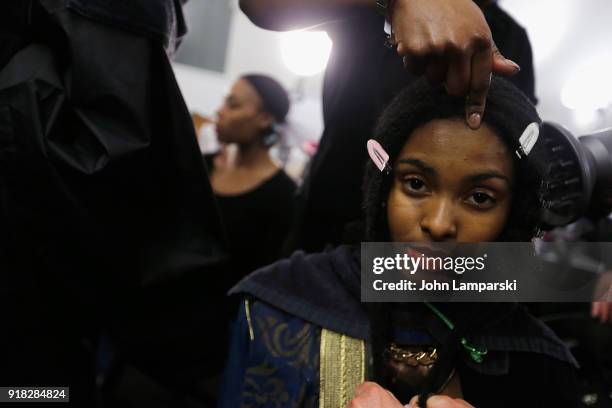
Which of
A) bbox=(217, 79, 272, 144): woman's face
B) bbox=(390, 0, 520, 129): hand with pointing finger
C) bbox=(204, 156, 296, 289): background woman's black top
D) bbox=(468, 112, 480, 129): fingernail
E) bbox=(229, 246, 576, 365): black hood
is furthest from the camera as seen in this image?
bbox=(217, 79, 272, 144): woman's face

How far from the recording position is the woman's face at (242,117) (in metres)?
2.08

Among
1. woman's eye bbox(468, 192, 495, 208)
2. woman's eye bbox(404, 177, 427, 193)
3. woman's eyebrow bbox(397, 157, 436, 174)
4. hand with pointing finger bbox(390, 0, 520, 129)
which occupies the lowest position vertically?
woman's eye bbox(468, 192, 495, 208)

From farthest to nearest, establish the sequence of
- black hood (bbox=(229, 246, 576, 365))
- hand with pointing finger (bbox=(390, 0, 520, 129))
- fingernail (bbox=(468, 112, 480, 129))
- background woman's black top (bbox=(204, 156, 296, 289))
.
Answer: background woman's black top (bbox=(204, 156, 296, 289))
black hood (bbox=(229, 246, 576, 365))
fingernail (bbox=(468, 112, 480, 129))
hand with pointing finger (bbox=(390, 0, 520, 129))

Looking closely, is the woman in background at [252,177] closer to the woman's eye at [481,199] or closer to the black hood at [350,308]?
the black hood at [350,308]

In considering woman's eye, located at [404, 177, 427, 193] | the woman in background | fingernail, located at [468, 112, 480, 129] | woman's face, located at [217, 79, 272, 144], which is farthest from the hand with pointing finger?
woman's face, located at [217, 79, 272, 144]

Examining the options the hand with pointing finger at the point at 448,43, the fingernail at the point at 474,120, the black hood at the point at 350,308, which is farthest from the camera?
the black hood at the point at 350,308

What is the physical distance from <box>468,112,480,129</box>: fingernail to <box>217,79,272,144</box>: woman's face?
146 centimetres

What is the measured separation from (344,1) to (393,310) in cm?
50

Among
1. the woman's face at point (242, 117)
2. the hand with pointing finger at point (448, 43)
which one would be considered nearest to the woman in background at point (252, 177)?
the woman's face at point (242, 117)

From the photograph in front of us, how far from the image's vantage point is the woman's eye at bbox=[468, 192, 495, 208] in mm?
750

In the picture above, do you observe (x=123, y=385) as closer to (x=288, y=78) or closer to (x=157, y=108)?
(x=157, y=108)

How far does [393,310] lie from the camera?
0.83 meters

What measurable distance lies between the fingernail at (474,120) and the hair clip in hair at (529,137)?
8 centimetres

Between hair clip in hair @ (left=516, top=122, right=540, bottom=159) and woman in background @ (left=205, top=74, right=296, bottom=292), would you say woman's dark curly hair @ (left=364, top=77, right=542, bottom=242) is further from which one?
woman in background @ (left=205, top=74, right=296, bottom=292)
